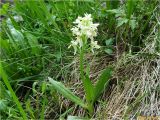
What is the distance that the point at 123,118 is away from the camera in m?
1.77

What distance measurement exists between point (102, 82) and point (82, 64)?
150 mm

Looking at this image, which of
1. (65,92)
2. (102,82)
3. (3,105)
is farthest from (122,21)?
(3,105)

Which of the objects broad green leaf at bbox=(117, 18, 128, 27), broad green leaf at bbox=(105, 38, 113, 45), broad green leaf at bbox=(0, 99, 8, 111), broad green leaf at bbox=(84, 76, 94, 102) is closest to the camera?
broad green leaf at bbox=(84, 76, 94, 102)

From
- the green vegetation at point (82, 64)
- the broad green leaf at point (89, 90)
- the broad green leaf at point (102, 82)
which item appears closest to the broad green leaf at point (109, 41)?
the green vegetation at point (82, 64)

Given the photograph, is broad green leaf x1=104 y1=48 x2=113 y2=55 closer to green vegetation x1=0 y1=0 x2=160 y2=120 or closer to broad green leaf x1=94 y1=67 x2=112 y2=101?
green vegetation x1=0 y1=0 x2=160 y2=120

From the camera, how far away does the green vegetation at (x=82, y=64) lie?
1.84 metres

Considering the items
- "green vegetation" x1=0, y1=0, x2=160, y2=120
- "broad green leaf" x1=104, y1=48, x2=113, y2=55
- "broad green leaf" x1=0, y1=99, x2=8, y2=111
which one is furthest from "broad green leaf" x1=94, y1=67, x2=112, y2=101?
"broad green leaf" x1=0, y1=99, x2=8, y2=111

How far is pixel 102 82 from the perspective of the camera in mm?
1847

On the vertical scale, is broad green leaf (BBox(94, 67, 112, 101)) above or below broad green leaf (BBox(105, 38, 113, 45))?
below

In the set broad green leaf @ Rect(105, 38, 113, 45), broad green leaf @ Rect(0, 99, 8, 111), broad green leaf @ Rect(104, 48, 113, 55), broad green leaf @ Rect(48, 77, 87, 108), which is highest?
broad green leaf @ Rect(105, 38, 113, 45)

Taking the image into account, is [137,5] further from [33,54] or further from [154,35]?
[33,54]

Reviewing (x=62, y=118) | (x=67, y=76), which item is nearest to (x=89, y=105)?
(x=62, y=118)

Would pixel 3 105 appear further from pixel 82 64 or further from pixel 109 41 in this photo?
pixel 109 41

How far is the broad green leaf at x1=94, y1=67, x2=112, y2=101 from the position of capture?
5.97ft
